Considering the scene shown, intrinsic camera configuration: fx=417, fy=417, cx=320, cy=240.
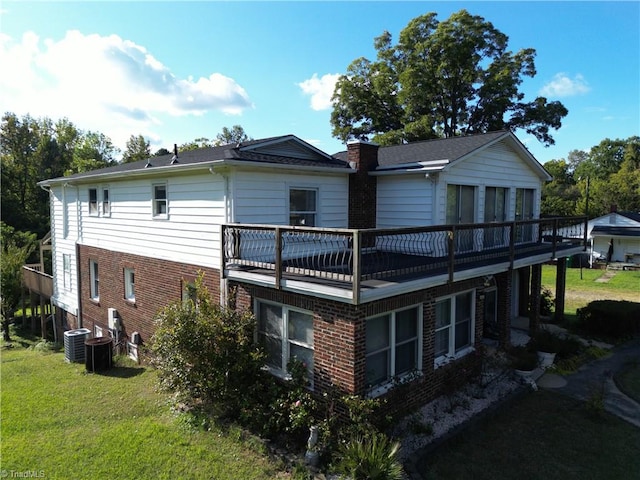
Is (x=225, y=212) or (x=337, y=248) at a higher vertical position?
(x=225, y=212)

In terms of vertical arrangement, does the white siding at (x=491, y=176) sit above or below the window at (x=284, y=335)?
above

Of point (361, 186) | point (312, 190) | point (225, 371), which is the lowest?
point (225, 371)

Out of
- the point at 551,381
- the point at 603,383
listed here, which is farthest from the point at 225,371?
the point at 603,383

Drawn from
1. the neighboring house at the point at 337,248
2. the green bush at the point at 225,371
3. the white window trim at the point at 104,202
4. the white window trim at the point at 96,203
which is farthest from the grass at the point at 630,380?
the white window trim at the point at 96,203

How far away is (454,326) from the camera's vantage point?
10.2m

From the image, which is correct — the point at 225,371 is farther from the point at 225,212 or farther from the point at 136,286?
the point at 136,286

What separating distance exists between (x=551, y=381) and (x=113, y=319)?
1364cm

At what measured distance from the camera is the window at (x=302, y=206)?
11094mm

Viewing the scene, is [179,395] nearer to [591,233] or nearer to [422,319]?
[422,319]

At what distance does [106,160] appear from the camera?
5441 cm

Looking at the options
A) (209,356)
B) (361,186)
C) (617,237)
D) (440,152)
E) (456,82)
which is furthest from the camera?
(617,237)

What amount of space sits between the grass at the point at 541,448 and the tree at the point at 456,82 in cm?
2390

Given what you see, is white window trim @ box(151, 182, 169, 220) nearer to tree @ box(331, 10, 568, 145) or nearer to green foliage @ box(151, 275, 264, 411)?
green foliage @ box(151, 275, 264, 411)

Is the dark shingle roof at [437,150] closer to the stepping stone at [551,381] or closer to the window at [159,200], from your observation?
the stepping stone at [551,381]
